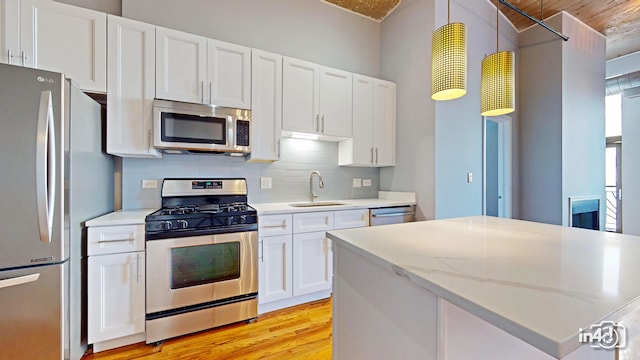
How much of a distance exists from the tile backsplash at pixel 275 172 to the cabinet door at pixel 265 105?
30cm

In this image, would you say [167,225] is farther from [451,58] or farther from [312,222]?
[451,58]

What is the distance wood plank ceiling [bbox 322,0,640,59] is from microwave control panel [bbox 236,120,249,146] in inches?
80.7

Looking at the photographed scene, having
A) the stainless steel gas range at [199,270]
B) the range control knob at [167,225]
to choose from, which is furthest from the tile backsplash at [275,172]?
the range control knob at [167,225]

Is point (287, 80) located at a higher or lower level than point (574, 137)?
higher

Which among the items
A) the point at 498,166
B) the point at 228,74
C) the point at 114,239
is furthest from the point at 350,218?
the point at 498,166

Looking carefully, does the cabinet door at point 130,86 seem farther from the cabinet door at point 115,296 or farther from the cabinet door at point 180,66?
the cabinet door at point 115,296

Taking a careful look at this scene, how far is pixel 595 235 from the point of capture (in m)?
1.15

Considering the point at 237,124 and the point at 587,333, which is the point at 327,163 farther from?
the point at 587,333

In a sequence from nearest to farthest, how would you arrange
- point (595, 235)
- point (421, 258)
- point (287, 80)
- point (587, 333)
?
point (587, 333) → point (421, 258) → point (595, 235) → point (287, 80)

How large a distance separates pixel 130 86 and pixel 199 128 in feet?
1.88

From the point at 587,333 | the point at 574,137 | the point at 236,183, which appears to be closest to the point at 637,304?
the point at 587,333

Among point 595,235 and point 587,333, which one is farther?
point 595,235

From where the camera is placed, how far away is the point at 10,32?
5.57ft

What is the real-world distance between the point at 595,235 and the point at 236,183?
2553 millimetres
